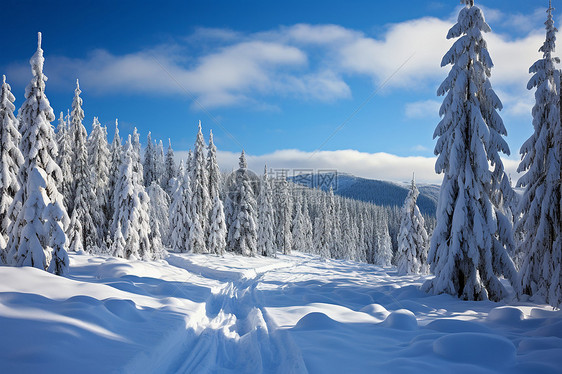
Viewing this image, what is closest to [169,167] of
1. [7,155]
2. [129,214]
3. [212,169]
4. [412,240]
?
[212,169]

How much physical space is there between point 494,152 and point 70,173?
113ft

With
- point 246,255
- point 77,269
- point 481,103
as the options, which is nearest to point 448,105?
point 481,103

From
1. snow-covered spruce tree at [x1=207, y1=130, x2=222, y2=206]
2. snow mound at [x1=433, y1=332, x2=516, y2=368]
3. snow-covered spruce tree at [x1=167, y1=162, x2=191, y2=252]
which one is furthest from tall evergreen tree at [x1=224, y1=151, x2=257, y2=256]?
snow mound at [x1=433, y1=332, x2=516, y2=368]

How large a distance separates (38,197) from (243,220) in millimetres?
27799

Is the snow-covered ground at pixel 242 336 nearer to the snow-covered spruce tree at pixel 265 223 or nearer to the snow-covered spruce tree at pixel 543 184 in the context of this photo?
the snow-covered spruce tree at pixel 543 184

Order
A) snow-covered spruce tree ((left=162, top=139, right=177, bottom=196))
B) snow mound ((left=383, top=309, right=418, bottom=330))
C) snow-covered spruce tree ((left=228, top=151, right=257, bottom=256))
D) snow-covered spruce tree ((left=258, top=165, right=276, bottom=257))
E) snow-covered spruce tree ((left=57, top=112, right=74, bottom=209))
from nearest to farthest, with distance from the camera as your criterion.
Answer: snow mound ((left=383, top=309, right=418, bottom=330)), snow-covered spruce tree ((left=57, top=112, right=74, bottom=209)), snow-covered spruce tree ((left=228, top=151, right=257, bottom=256)), snow-covered spruce tree ((left=258, top=165, right=276, bottom=257)), snow-covered spruce tree ((left=162, top=139, right=177, bottom=196))

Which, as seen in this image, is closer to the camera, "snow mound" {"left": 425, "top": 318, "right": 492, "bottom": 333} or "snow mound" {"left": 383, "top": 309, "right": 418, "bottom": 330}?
"snow mound" {"left": 425, "top": 318, "right": 492, "bottom": 333}

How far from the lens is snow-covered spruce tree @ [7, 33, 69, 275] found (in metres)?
12.9

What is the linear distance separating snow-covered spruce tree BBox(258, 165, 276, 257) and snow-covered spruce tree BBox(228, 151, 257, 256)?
7824mm

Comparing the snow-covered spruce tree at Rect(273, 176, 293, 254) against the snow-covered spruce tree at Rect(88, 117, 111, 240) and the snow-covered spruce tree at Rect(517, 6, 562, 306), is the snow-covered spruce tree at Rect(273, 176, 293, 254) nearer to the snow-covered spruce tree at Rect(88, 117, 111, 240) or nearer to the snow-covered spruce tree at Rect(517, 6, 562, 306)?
the snow-covered spruce tree at Rect(88, 117, 111, 240)

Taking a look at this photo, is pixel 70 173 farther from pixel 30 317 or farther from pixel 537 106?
pixel 537 106

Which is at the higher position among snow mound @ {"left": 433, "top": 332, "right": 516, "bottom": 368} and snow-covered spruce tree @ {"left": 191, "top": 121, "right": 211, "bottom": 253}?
snow-covered spruce tree @ {"left": 191, "top": 121, "right": 211, "bottom": 253}

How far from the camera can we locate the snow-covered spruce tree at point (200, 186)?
36725 mm

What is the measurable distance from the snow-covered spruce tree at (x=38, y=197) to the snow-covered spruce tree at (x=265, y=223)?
118ft
